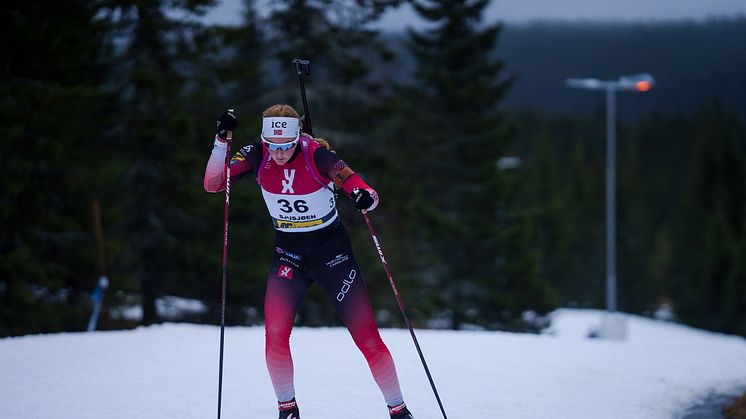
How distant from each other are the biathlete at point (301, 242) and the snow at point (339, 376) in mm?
991

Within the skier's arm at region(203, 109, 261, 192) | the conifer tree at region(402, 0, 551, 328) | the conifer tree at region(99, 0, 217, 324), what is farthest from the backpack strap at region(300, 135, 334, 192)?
the conifer tree at region(402, 0, 551, 328)

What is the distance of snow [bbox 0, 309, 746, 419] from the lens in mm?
6434

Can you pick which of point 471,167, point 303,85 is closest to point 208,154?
point 471,167

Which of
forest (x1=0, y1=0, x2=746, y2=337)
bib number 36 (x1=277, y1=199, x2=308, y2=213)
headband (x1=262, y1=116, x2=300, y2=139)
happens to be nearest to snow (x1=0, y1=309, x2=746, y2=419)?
bib number 36 (x1=277, y1=199, x2=308, y2=213)

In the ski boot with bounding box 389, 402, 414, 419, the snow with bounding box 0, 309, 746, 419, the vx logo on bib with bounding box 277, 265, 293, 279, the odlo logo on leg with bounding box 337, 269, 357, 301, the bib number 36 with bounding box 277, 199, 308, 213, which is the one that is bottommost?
the snow with bounding box 0, 309, 746, 419

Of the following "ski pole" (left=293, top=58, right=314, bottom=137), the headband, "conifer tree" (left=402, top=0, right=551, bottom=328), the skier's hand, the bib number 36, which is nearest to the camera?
the skier's hand

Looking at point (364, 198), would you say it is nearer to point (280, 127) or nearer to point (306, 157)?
point (306, 157)

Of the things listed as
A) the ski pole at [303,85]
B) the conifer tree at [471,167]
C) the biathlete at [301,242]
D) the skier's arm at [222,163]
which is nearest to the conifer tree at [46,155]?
the ski pole at [303,85]

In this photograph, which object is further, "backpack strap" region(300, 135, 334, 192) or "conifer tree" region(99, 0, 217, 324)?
"conifer tree" region(99, 0, 217, 324)

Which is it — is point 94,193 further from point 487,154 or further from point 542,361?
point 487,154

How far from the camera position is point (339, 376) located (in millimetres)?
7781

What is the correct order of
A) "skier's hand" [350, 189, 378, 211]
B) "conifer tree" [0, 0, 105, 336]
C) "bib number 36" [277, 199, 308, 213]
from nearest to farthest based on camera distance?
"skier's hand" [350, 189, 378, 211]
"bib number 36" [277, 199, 308, 213]
"conifer tree" [0, 0, 105, 336]

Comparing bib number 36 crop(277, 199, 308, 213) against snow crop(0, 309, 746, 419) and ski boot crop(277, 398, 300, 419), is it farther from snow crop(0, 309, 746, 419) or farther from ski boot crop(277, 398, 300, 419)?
snow crop(0, 309, 746, 419)

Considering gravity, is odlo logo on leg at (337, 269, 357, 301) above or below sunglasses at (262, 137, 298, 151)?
below
